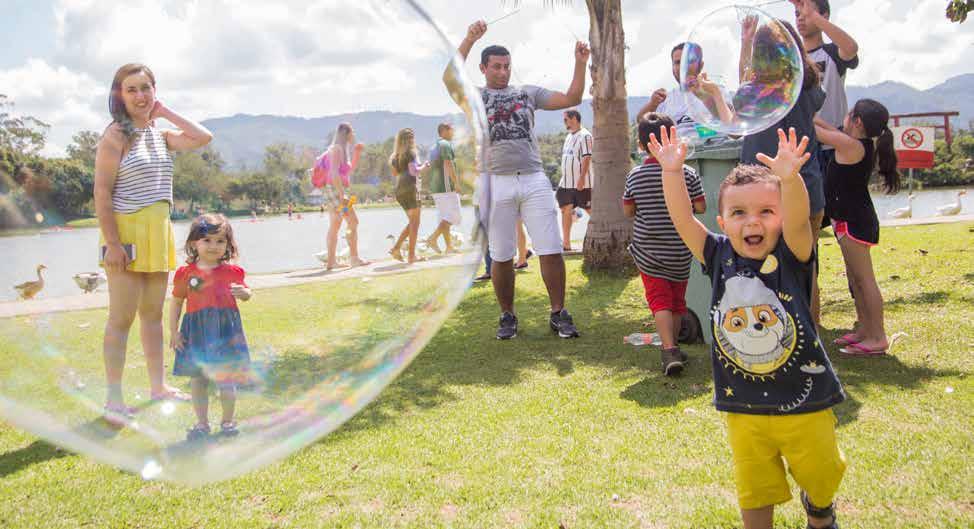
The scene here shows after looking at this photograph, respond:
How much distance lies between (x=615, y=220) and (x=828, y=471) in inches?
235

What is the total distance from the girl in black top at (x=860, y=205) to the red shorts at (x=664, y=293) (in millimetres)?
980

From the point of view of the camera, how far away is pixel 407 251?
269 cm

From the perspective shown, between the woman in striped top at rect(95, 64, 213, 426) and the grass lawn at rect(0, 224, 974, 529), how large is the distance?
188 mm

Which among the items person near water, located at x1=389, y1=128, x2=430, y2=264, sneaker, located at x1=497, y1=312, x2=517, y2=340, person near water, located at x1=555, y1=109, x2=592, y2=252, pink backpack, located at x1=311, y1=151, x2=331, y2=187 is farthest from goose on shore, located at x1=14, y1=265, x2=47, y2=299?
person near water, located at x1=555, y1=109, x2=592, y2=252

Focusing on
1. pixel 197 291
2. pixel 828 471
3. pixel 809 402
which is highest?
pixel 197 291

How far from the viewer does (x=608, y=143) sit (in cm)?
832

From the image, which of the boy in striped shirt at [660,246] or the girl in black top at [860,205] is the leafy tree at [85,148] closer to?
the boy in striped shirt at [660,246]

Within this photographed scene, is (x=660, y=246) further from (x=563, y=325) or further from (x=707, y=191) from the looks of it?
(x=563, y=325)

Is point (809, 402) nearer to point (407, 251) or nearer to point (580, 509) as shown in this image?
point (580, 509)

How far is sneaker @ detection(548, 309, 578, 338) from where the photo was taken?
18.1 ft

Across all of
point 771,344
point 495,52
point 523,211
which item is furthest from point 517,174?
point 771,344

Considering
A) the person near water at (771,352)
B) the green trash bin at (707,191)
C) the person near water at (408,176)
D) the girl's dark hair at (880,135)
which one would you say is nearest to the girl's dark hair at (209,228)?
the person near water at (408,176)

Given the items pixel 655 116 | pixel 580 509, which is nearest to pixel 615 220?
pixel 655 116

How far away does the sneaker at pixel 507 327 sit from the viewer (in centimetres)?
561
